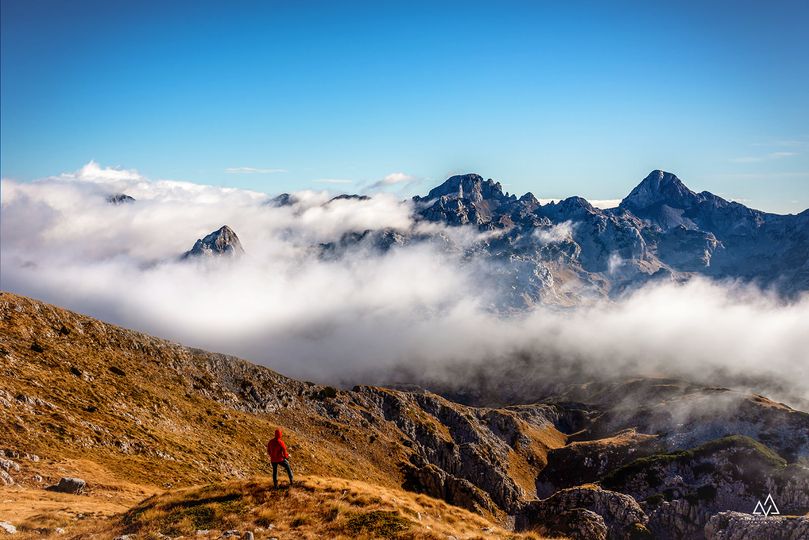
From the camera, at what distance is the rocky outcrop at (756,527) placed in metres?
96.4

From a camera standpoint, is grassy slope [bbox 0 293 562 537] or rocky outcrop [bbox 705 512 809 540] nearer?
grassy slope [bbox 0 293 562 537]

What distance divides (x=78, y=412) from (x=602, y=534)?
96.9 meters

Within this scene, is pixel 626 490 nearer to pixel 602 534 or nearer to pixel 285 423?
pixel 602 534

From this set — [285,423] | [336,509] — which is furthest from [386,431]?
[336,509]

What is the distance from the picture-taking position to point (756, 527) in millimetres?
103625

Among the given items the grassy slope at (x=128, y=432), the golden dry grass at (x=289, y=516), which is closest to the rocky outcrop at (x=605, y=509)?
the grassy slope at (x=128, y=432)

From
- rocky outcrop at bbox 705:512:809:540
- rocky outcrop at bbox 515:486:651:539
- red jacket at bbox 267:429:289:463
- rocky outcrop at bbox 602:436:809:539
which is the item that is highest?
red jacket at bbox 267:429:289:463

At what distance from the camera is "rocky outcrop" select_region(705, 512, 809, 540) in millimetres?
96375

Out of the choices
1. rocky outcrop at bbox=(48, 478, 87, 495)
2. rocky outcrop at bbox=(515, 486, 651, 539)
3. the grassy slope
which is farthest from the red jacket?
rocky outcrop at bbox=(515, 486, 651, 539)

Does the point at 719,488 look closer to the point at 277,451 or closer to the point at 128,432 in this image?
the point at 128,432

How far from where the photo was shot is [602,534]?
3789 inches

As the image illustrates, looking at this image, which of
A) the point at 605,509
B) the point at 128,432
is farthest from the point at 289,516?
the point at 605,509

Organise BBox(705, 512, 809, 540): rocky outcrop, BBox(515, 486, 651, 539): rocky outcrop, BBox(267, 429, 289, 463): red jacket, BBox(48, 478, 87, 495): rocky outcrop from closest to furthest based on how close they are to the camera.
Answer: BBox(267, 429, 289, 463): red jacket → BBox(48, 478, 87, 495): rocky outcrop → BBox(705, 512, 809, 540): rocky outcrop → BBox(515, 486, 651, 539): rocky outcrop

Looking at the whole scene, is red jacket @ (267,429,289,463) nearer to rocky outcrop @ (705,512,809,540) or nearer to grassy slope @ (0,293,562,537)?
grassy slope @ (0,293,562,537)
